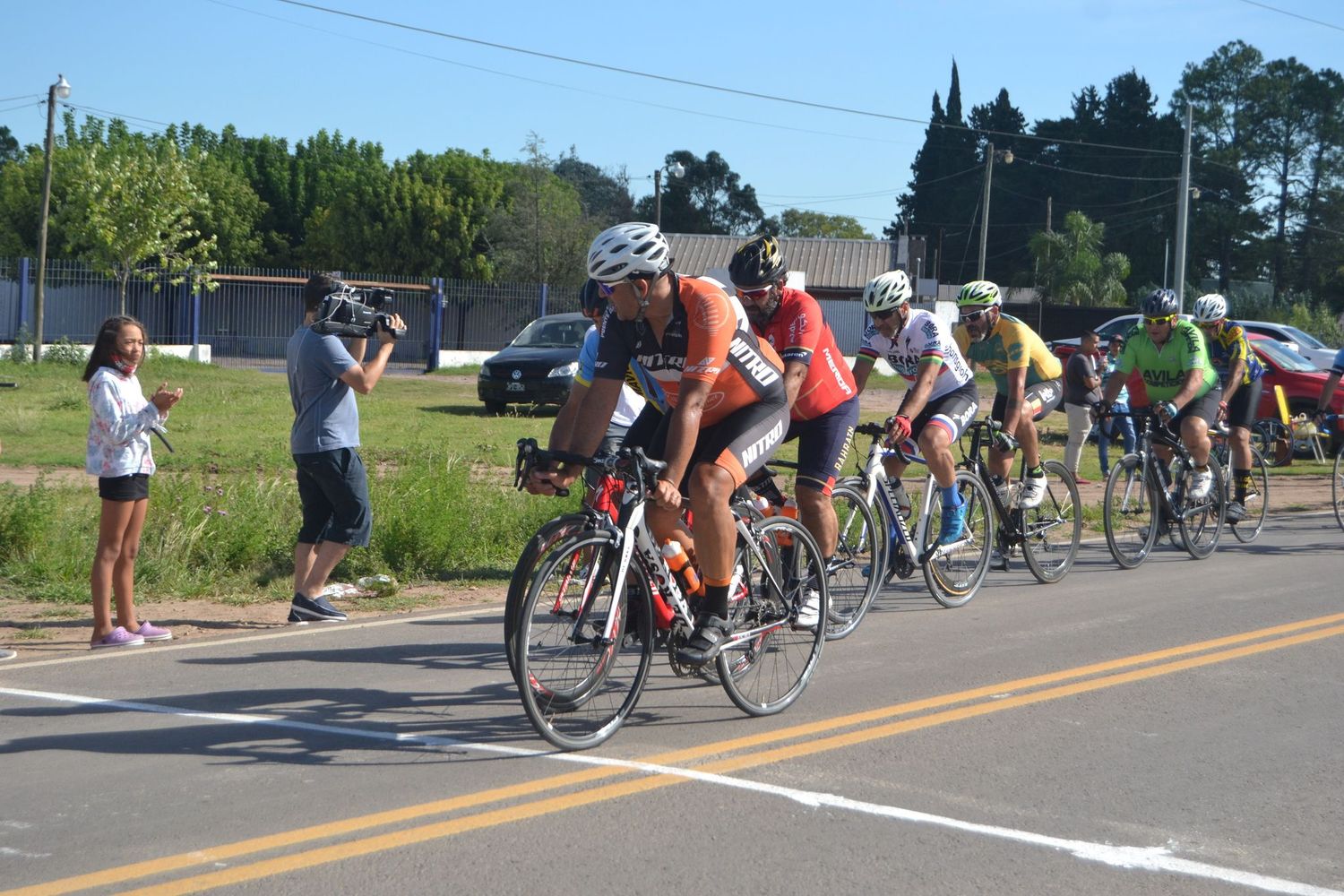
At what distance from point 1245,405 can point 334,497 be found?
8.14 metres

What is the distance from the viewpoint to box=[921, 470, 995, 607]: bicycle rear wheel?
356 inches

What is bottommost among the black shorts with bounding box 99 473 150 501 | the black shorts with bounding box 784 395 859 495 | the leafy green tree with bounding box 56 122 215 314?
the black shorts with bounding box 99 473 150 501

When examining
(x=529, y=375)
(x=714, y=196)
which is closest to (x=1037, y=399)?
(x=529, y=375)

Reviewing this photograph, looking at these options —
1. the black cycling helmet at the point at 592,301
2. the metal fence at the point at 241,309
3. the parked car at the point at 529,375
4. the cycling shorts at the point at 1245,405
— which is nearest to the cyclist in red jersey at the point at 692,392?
the black cycling helmet at the point at 592,301

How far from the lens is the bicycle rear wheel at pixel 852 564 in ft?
26.6

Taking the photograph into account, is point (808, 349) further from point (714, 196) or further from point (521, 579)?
point (714, 196)

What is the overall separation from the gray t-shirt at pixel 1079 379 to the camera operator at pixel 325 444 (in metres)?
10.1

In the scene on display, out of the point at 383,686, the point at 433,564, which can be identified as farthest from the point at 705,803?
the point at 433,564

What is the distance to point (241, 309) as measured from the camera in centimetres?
3722

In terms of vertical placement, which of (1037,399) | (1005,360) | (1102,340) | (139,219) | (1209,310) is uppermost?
(139,219)

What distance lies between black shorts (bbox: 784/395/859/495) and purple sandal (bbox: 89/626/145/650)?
11.9ft

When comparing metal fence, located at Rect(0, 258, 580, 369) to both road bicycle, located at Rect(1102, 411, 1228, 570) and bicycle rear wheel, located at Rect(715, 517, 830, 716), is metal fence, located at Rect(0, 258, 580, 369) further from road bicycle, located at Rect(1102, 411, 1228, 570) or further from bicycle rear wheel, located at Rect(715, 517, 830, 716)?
bicycle rear wheel, located at Rect(715, 517, 830, 716)

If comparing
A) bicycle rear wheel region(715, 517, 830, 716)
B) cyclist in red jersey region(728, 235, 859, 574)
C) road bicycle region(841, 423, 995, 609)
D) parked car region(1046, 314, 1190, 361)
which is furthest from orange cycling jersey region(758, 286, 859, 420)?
parked car region(1046, 314, 1190, 361)

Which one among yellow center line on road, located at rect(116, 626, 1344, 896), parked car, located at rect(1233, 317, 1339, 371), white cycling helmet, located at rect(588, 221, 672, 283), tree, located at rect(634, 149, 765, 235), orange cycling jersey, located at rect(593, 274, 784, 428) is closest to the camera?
yellow center line on road, located at rect(116, 626, 1344, 896)
